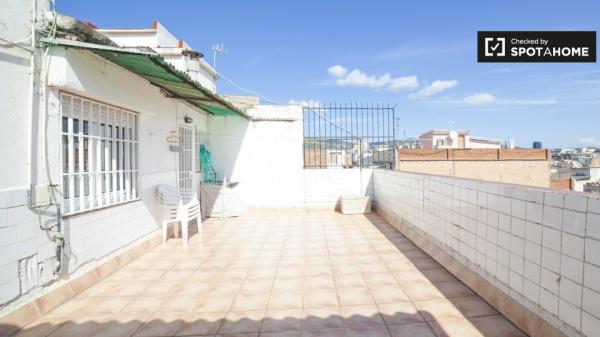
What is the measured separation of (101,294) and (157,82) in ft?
10.6

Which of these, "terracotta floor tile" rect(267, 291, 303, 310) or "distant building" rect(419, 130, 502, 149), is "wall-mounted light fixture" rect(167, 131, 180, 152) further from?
"distant building" rect(419, 130, 502, 149)

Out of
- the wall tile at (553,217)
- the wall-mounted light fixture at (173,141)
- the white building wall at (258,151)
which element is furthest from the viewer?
the white building wall at (258,151)

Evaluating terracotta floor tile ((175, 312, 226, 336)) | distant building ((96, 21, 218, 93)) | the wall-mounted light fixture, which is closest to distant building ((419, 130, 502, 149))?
distant building ((96, 21, 218, 93))

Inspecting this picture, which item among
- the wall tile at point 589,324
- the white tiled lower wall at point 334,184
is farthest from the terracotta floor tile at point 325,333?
the white tiled lower wall at point 334,184

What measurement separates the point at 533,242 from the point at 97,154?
501 cm

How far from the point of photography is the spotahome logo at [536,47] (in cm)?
593

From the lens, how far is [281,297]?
352 cm

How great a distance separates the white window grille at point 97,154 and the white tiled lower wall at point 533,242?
460cm

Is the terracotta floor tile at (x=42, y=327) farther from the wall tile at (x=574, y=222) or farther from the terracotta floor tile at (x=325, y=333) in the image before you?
the wall tile at (x=574, y=222)

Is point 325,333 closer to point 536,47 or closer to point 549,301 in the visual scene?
point 549,301

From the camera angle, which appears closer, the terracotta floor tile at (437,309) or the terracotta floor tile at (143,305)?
the terracotta floor tile at (437,309)

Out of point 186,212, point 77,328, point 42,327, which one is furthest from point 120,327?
point 186,212

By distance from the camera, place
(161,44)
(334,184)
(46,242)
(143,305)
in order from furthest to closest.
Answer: (161,44), (334,184), (143,305), (46,242)

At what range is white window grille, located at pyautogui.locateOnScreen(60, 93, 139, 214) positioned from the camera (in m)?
3.85
